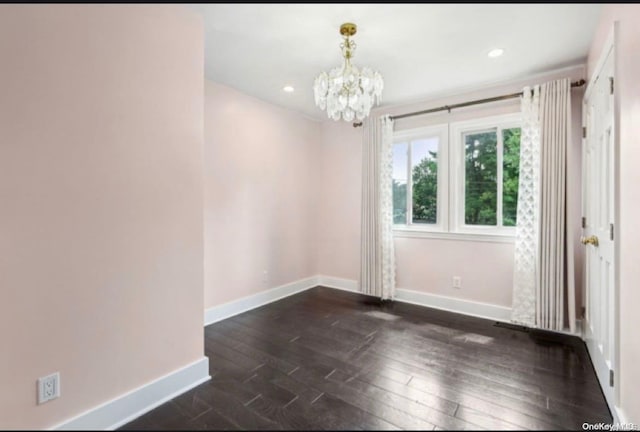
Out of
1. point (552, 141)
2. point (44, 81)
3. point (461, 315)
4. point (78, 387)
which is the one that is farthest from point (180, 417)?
point (552, 141)

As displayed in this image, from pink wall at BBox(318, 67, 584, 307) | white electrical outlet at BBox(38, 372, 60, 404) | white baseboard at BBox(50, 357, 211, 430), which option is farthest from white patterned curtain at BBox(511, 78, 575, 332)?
white electrical outlet at BBox(38, 372, 60, 404)

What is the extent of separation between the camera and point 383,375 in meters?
2.08

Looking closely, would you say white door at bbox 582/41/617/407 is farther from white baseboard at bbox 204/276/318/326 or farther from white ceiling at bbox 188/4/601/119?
white baseboard at bbox 204/276/318/326

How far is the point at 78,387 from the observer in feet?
4.30

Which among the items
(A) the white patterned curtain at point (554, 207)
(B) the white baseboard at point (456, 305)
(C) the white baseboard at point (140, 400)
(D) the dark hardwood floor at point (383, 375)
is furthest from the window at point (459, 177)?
(C) the white baseboard at point (140, 400)

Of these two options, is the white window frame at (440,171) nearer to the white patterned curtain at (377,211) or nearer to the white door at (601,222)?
the white patterned curtain at (377,211)

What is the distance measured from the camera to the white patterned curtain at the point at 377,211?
3.82 meters

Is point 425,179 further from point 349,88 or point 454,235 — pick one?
point 349,88

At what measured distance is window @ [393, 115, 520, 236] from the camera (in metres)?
3.27

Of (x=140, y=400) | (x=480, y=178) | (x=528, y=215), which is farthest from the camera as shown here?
(x=480, y=178)

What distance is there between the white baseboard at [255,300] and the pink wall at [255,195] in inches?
2.6

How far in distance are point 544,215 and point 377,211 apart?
1.74 metres

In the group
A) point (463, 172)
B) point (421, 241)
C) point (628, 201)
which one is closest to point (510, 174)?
point (463, 172)

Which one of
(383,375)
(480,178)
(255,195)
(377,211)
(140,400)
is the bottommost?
(383,375)
